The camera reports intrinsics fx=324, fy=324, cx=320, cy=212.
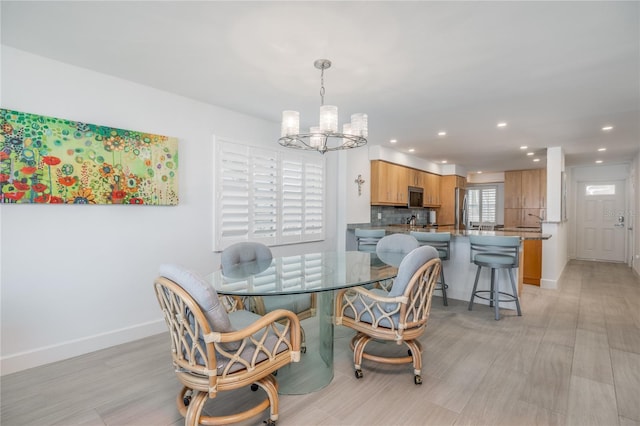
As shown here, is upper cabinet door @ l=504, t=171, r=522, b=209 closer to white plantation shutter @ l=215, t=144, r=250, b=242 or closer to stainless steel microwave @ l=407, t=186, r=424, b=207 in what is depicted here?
stainless steel microwave @ l=407, t=186, r=424, b=207

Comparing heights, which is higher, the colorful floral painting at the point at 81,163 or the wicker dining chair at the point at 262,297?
the colorful floral painting at the point at 81,163

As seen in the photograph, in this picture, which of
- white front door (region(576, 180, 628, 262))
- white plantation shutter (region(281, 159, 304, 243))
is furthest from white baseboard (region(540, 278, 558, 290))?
white plantation shutter (region(281, 159, 304, 243))

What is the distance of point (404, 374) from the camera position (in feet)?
7.80

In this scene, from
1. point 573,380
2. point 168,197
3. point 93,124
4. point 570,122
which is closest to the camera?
point 573,380

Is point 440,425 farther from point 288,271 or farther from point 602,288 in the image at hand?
point 602,288

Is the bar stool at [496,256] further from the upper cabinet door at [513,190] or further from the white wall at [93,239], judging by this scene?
the upper cabinet door at [513,190]

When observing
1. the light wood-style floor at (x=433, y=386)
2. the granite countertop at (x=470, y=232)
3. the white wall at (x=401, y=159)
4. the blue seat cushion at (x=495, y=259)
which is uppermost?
the white wall at (x=401, y=159)

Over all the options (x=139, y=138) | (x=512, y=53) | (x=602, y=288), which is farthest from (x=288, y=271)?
(x=602, y=288)

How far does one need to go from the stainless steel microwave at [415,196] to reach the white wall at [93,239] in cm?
424

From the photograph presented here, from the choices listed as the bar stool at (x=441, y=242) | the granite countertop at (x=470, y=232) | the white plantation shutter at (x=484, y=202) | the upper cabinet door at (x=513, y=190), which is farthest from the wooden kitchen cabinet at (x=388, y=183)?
the white plantation shutter at (x=484, y=202)

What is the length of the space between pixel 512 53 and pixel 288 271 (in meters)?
2.29

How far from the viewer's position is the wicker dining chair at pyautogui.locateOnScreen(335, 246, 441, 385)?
2125 millimetres

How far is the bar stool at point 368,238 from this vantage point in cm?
454

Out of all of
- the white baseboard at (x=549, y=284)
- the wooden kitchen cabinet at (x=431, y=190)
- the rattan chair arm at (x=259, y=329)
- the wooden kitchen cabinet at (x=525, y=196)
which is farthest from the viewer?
the wooden kitchen cabinet at (x=525, y=196)
